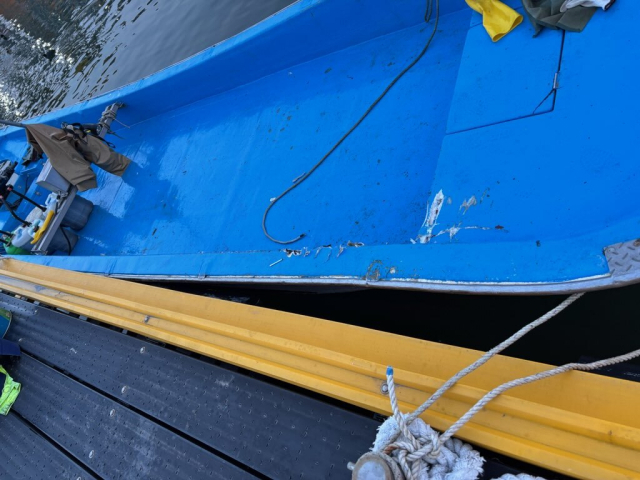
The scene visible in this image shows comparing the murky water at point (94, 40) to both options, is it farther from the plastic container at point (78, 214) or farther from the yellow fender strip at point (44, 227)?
the yellow fender strip at point (44, 227)

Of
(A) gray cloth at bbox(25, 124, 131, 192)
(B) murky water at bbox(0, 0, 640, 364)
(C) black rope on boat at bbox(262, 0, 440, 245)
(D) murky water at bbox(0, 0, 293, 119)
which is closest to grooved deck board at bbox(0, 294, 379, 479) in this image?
(B) murky water at bbox(0, 0, 640, 364)

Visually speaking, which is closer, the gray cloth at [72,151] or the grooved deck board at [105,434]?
the grooved deck board at [105,434]

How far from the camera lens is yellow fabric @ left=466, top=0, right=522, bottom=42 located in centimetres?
186

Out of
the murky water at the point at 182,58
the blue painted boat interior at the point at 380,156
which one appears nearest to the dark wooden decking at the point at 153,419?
the blue painted boat interior at the point at 380,156

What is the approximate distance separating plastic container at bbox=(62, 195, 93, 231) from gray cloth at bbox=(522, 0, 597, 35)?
13.6ft

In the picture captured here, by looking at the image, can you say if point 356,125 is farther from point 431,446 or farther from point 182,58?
point 182,58

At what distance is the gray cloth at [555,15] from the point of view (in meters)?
1.62

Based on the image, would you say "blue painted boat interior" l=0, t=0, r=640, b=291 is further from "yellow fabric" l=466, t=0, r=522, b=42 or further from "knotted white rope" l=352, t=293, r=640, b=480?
"knotted white rope" l=352, t=293, r=640, b=480

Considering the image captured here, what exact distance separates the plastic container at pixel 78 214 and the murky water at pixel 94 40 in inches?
104

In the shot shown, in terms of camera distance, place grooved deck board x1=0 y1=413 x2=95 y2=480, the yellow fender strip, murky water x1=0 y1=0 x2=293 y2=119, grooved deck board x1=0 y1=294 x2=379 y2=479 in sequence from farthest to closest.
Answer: murky water x1=0 y1=0 x2=293 y2=119, the yellow fender strip, grooved deck board x1=0 y1=413 x2=95 y2=480, grooved deck board x1=0 y1=294 x2=379 y2=479

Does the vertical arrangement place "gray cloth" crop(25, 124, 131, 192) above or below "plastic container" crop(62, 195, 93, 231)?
above

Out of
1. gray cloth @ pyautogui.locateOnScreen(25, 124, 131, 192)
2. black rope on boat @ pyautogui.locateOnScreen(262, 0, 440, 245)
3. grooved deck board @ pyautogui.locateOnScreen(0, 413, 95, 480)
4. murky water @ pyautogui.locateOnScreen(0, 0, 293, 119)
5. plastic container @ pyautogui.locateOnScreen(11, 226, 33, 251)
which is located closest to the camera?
grooved deck board @ pyautogui.locateOnScreen(0, 413, 95, 480)

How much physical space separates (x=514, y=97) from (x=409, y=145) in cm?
77

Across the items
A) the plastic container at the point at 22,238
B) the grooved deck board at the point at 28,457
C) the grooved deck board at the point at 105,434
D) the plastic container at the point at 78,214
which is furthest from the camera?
the plastic container at the point at 78,214
